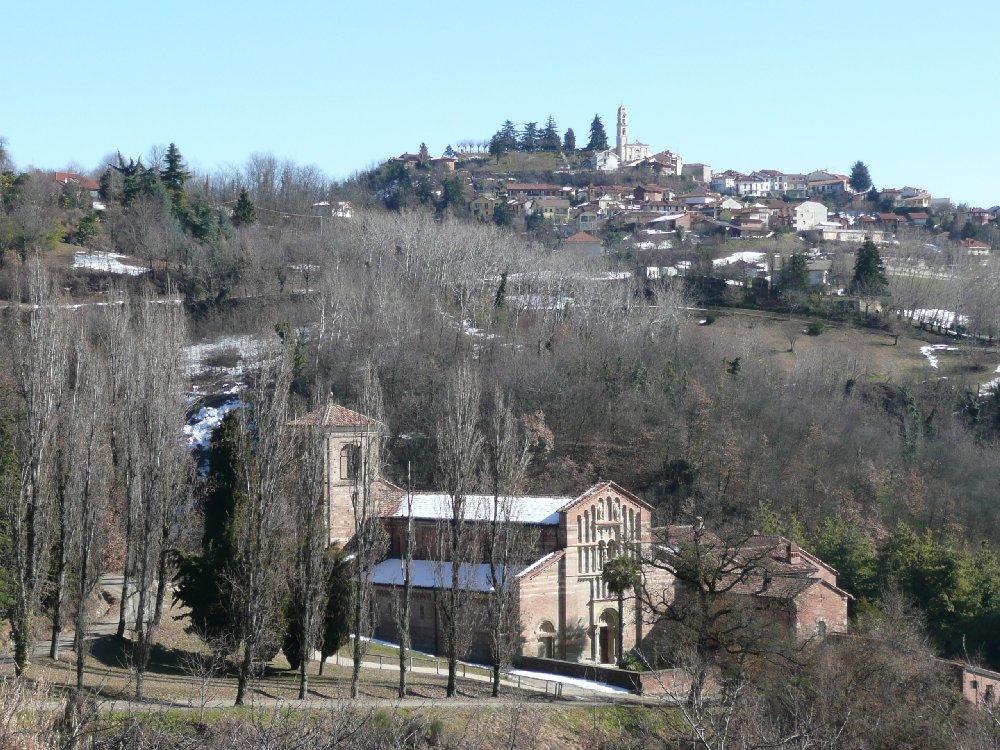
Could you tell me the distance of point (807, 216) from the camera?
372 feet

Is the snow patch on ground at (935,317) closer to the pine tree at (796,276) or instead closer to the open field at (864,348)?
the open field at (864,348)

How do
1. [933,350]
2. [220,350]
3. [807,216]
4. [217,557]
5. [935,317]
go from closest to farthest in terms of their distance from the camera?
[217,557]
[220,350]
[933,350]
[935,317]
[807,216]

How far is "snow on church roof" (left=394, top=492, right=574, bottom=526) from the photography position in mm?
30406

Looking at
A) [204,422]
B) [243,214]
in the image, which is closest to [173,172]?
[243,214]

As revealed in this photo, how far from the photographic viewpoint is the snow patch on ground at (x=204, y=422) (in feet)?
166

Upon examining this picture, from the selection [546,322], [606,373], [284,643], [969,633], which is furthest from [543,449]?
[284,643]

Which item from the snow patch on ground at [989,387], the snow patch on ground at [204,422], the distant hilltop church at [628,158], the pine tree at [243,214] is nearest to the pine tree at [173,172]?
the pine tree at [243,214]

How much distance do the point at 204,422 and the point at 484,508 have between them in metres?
25.1

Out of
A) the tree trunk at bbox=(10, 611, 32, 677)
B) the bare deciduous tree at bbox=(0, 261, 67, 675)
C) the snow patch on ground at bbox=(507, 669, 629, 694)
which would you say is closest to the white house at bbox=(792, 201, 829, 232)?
the snow patch on ground at bbox=(507, 669, 629, 694)

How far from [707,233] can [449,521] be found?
76.5m

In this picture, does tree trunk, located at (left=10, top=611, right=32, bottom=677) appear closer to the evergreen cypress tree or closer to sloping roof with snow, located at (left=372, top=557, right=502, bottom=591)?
the evergreen cypress tree

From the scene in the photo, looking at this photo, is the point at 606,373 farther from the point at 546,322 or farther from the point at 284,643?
the point at 284,643

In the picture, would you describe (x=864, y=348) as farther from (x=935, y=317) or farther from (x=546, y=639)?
(x=546, y=639)

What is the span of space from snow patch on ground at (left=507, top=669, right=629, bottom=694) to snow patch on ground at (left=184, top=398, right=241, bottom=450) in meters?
23.4
